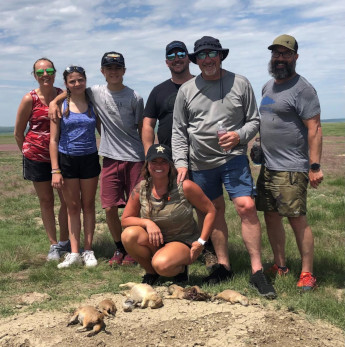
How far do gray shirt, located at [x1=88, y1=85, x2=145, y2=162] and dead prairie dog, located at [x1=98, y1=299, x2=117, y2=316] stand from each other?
229cm

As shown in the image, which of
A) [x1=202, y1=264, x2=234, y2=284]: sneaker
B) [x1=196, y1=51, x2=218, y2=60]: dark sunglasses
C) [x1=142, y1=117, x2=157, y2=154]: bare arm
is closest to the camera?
[x1=196, y1=51, x2=218, y2=60]: dark sunglasses

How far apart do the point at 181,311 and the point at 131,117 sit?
2837mm

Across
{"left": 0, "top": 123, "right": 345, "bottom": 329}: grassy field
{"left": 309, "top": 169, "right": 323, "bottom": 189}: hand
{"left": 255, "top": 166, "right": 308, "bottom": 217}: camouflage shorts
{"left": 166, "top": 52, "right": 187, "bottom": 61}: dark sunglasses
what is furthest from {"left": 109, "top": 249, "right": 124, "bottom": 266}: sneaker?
{"left": 309, "top": 169, "right": 323, "bottom": 189}: hand

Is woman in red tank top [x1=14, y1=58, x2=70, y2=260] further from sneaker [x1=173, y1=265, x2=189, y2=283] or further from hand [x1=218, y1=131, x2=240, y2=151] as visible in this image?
hand [x1=218, y1=131, x2=240, y2=151]

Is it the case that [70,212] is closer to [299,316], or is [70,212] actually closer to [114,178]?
[114,178]

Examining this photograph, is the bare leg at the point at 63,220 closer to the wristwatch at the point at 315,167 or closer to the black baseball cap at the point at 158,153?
the black baseball cap at the point at 158,153

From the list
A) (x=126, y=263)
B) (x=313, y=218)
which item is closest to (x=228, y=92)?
(x=126, y=263)

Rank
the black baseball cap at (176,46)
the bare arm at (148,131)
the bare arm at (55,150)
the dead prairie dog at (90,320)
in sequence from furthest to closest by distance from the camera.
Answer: the bare arm at (55,150) < the bare arm at (148,131) < the black baseball cap at (176,46) < the dead prairie dog at (90,320)

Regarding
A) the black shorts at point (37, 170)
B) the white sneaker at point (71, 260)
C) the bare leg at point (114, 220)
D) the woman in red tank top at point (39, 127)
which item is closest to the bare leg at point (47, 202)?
the woman in red tank top at point (39, 127)

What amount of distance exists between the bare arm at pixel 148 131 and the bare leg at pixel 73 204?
4.08 ft

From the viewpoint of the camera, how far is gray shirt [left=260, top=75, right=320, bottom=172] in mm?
4852

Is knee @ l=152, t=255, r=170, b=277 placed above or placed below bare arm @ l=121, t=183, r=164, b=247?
below

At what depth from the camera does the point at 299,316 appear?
431cm

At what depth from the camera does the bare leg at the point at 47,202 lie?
6.77 m
